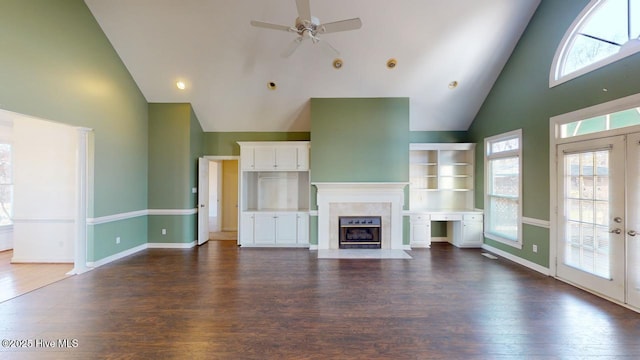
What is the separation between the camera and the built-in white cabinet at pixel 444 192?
18.6 ft

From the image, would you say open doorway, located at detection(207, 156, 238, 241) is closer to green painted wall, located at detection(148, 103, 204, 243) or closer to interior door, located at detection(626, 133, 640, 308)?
green painted wall, located at detection(148, 103, 204, 243)

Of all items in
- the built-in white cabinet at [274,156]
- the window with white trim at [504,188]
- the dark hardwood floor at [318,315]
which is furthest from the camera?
the built-in white cabinet at [274,156]

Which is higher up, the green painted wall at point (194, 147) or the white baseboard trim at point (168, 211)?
the green painted wall at point (194, 147)

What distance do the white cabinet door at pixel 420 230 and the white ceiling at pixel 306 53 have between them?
228cm

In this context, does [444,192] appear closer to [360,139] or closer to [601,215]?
[360,139]

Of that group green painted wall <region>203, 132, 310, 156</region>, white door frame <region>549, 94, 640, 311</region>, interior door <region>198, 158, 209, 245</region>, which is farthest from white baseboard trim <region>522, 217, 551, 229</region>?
interior door <region>198, 158, 209, 245</region>

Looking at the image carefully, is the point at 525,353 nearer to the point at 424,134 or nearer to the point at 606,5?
the point at 606,5

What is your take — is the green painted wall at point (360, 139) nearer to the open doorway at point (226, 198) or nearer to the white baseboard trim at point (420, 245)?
the white baseboard trim at point (420, 245)

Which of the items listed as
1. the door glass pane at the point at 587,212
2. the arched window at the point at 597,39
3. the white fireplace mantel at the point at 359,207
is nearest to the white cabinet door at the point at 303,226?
the white fireplace mantel at the point at 359,207

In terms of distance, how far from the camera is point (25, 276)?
3.90 meters

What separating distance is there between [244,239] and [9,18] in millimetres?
4769

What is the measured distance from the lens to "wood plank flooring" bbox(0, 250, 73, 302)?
342 centimetres

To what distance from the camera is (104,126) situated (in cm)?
456

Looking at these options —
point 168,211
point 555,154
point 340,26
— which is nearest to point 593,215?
point 555,154
